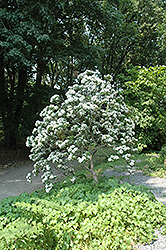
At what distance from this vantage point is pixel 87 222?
2605 mm

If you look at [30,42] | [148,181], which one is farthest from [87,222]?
[30,42]

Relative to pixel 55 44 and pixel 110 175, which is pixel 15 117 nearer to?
pixel 55 44

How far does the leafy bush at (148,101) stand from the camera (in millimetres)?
7320

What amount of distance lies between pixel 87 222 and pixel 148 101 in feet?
19.5

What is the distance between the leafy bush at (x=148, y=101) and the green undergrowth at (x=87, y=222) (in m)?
4.76

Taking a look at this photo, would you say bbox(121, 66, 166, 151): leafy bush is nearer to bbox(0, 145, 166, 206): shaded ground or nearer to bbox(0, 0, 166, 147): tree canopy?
bbox(0, 0, 166, 147): tree canopy

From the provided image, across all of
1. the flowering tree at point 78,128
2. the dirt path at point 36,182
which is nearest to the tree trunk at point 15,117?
the dirt path at point 36,182

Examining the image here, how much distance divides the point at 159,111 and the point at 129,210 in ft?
18.5

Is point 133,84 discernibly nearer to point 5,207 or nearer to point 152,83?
point 152,83

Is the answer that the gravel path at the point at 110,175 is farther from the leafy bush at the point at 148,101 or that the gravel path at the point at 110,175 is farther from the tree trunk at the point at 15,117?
the leafy bush at the point at 148,101

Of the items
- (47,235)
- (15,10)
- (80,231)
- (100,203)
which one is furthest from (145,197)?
(15,10)

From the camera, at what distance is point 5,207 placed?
3.04 meters

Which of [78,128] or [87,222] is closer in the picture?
[87,222]

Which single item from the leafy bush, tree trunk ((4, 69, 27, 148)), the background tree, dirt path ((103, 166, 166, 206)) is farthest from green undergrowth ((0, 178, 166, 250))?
tree trunk ((4, 69, 27, 148))
